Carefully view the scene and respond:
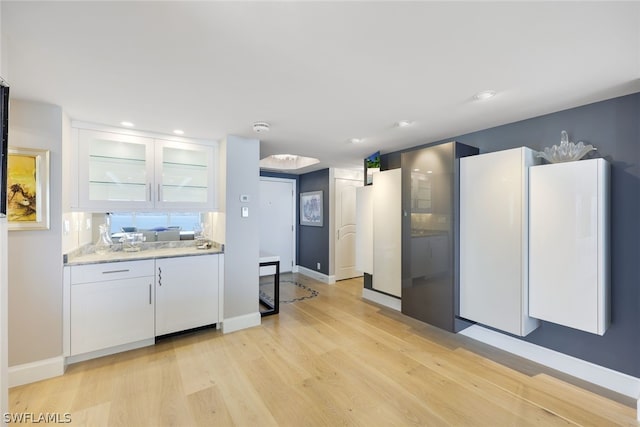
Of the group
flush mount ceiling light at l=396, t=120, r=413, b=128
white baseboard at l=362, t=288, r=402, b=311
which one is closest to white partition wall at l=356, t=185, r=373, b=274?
white baseboard at l=362, t=288, r=402, b=311

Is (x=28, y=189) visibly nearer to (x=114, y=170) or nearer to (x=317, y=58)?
(x=114, y=170)

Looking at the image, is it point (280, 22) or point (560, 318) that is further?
point (560, 318)

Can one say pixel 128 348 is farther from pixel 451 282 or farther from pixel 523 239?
pixel 523 239

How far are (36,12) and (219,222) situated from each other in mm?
2363

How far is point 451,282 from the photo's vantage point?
267cm

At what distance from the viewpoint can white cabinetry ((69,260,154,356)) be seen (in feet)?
7.92

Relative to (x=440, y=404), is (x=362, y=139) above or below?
above

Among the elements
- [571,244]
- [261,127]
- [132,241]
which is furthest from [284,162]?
[571,244]

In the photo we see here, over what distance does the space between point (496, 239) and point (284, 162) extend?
402cm

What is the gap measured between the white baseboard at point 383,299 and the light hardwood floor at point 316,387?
76 centimetres

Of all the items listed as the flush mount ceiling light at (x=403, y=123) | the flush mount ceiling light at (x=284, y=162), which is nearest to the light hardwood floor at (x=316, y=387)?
the flush mount ceiling light at (x=403, y=123)

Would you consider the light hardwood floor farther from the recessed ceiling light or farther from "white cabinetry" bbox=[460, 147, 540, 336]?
the recessed ceiling light

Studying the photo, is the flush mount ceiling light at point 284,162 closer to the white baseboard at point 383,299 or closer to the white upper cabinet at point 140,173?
the white upper cabinet at point 140,173

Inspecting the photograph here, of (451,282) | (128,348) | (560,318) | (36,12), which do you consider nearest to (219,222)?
(128,348)
